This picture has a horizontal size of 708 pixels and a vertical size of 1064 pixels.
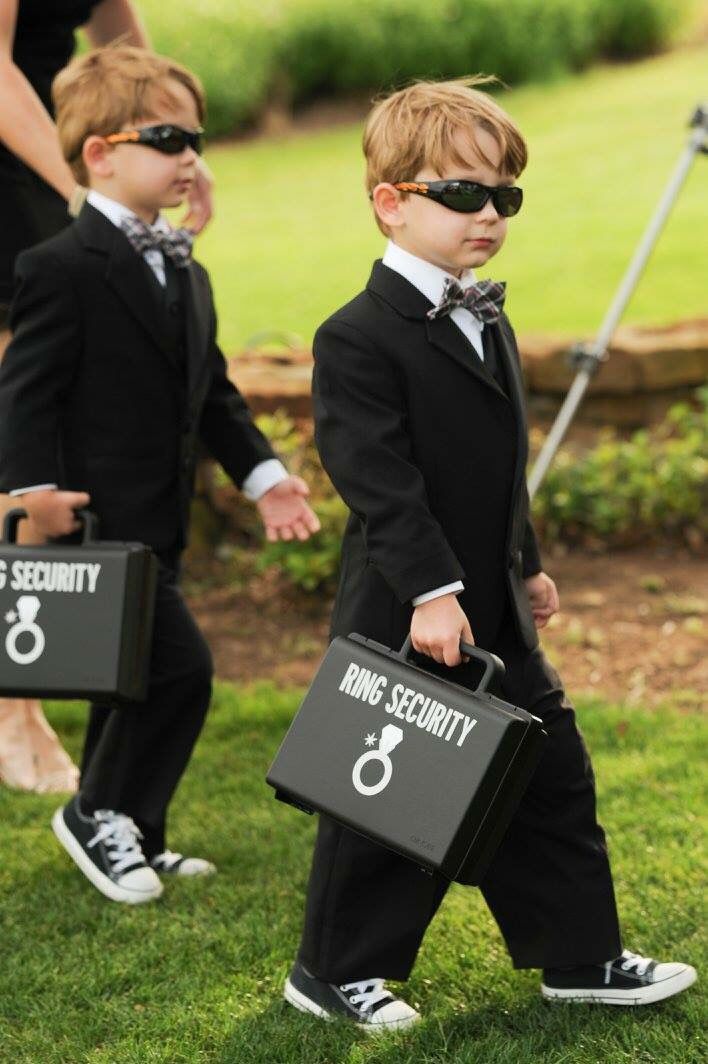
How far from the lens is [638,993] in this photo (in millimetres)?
3010

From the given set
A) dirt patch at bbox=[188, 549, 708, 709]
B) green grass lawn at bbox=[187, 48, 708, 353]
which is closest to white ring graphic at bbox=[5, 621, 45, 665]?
dirt patch at bbox=[188, 549, 708, 709]

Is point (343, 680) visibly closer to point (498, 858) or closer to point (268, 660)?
point (498, 858)

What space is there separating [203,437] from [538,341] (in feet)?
8.43

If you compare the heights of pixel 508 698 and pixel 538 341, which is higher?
pixel 538 341

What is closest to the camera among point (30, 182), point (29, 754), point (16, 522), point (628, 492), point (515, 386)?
point (515, 386)

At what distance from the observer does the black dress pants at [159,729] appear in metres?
3.61

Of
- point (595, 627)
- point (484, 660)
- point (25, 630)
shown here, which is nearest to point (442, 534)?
point (484, 660)

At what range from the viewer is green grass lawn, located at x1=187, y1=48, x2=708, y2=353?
862cm

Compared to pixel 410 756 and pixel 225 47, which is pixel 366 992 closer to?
pixel 410 756

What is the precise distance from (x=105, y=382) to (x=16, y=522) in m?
0.33

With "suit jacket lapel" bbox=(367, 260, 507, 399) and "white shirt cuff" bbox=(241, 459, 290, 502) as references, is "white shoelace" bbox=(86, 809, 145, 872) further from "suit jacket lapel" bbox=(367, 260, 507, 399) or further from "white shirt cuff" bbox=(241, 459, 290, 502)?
"suit jacket lapel" bbox=(367, 260, 507, 399)

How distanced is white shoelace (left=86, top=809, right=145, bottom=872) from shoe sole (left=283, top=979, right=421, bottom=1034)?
607 millimetres

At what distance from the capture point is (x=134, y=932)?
11.3 ft

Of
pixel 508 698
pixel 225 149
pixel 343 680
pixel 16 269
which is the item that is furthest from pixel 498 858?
pixel 225 149
